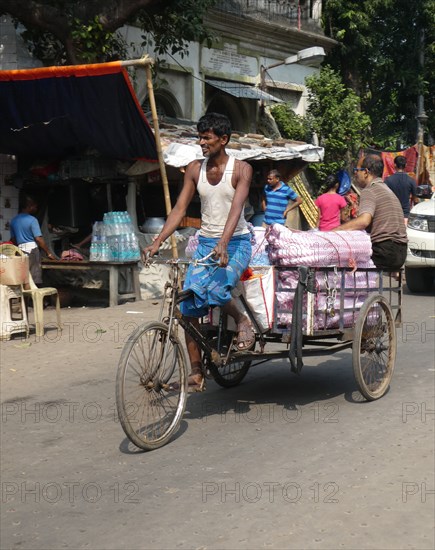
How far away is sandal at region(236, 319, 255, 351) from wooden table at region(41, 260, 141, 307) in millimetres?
6383

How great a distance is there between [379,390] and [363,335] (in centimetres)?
48

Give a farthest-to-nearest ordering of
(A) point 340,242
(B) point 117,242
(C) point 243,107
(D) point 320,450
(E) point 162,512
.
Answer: (C) point 243,107 → (B) point 117,242 → (A) point 340,242 → (D) point 320,450 → (E) point 162,512

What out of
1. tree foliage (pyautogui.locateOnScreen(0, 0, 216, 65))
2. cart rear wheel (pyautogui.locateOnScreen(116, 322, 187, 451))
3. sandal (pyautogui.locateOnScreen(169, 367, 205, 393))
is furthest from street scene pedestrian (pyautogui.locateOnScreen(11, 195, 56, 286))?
cart rear wheel (pyautogui.locateOnScreen(116, 322, 187, 451))

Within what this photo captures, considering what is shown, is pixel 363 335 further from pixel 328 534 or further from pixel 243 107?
pixel 243 107

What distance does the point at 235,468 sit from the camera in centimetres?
491

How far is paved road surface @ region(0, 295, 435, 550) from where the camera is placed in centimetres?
400

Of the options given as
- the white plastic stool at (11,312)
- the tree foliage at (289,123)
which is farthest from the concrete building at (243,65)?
the white plastic stool at (11,312)

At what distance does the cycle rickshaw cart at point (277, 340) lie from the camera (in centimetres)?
516

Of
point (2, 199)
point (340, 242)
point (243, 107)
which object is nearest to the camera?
point (340, 242)

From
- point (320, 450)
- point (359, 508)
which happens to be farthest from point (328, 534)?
point (320, 450)

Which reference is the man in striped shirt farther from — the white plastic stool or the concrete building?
the concrete building

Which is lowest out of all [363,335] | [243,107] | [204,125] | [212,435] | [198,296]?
[212,435]

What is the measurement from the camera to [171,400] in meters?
5.43

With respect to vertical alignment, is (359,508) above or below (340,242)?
below
